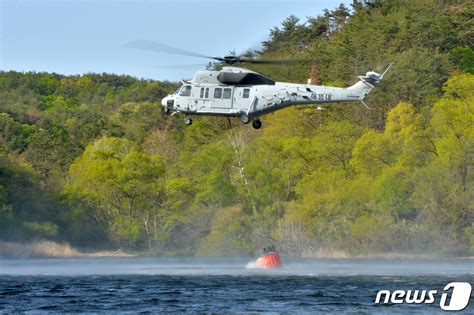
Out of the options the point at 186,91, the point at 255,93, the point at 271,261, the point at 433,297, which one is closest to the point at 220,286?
the point at 186,91

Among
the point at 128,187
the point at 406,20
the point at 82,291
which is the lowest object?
the point at 82,291

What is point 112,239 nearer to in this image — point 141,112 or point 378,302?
point 141,112

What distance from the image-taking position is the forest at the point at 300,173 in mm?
100500

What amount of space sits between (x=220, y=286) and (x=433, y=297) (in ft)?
43.0

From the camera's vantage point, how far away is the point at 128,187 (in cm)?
11169

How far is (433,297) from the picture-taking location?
56469 mm

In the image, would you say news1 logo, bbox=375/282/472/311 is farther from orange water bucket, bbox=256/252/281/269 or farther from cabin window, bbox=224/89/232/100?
orange water bucket, bbox=256/252/281/269

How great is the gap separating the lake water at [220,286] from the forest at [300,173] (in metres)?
11.0

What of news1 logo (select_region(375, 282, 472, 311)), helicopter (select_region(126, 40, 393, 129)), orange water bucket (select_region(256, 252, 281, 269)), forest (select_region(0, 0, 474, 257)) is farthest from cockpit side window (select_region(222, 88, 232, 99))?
forest (select_region(0, 0, 474, 257))

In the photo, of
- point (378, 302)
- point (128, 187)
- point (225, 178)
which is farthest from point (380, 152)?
point (378, 302)

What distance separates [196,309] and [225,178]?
55.8 m

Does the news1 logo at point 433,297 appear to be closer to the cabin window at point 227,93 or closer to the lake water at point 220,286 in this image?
the lake water at point 220,286

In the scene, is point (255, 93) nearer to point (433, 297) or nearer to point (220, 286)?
point (220, 286)

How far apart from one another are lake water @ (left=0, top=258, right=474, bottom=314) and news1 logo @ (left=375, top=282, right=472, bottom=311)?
0.44 meters
